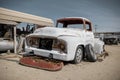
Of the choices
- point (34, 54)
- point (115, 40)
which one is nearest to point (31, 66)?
point (34, 54)

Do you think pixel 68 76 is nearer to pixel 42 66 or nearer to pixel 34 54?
pixel 42 66

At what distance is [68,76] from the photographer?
4316 mm

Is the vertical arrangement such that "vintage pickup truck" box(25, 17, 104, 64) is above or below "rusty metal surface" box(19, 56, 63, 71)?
above

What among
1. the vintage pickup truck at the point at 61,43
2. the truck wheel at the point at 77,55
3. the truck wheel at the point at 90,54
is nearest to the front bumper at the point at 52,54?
the vintage pickup truck at the point at 61,43

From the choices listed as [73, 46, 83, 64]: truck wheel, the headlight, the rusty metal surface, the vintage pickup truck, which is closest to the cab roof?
the vintage pickup truck

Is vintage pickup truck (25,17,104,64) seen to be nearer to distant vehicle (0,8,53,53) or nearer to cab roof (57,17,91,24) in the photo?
cab roof (57,17,91,24)

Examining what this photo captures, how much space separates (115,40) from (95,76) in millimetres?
20171

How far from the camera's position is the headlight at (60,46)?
5.11m

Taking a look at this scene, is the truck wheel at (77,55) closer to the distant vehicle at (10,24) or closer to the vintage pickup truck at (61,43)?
the vintage pickup truck at (61,43)

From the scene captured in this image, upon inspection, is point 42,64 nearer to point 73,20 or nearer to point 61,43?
point 61,43

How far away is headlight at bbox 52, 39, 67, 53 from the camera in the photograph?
16.8 ft

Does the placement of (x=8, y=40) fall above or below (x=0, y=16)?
below

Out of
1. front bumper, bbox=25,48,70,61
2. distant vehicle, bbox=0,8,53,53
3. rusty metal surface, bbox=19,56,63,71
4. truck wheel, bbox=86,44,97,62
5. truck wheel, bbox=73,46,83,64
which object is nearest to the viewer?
rusty metal surface, bbox=19,56,63,71

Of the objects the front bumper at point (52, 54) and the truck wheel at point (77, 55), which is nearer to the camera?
the front bumper at point (52, 54)
